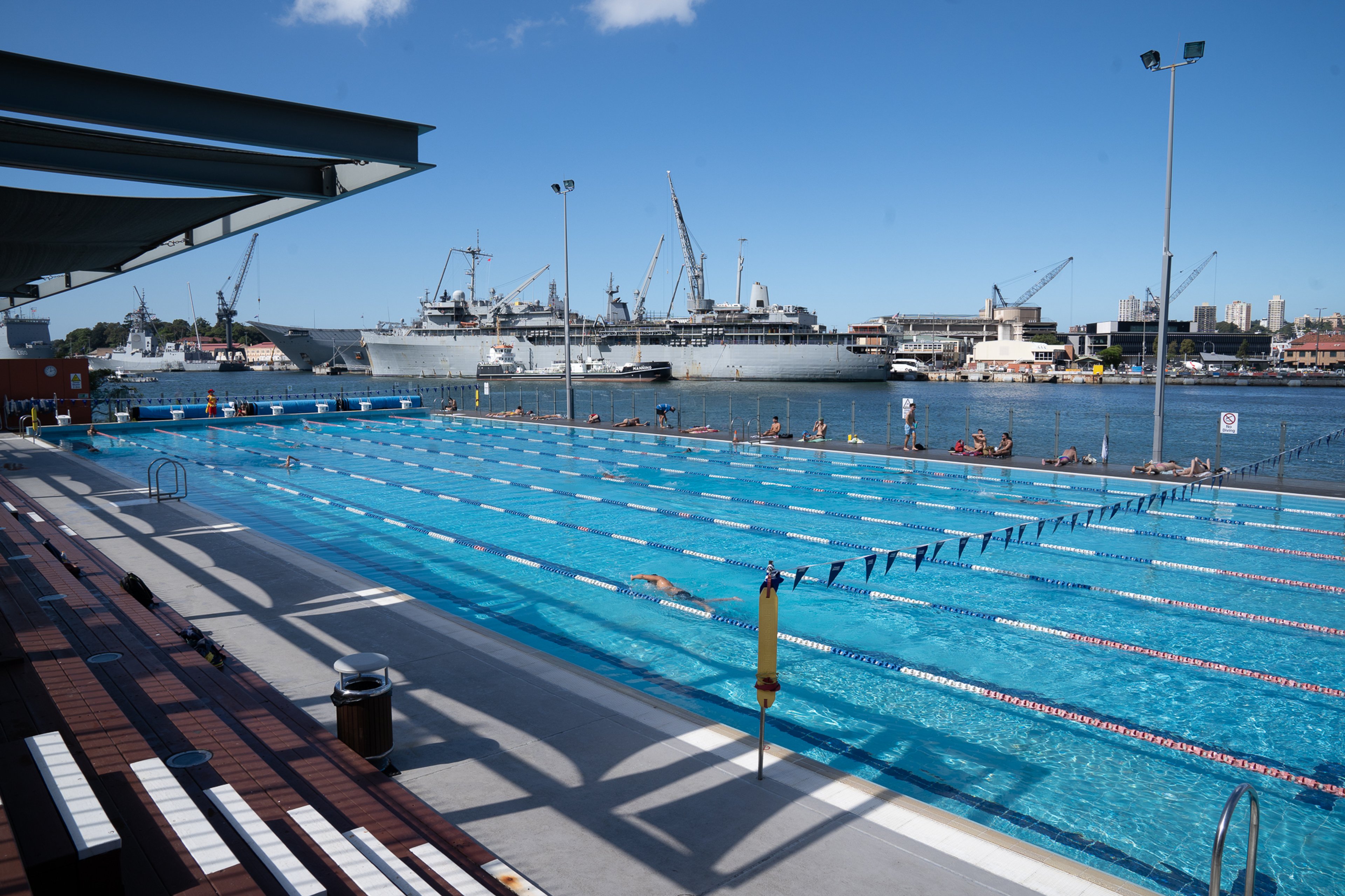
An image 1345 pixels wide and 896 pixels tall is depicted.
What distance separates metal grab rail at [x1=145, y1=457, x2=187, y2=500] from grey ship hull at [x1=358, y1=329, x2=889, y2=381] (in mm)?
57794

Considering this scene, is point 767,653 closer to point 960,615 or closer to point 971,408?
point 960,615

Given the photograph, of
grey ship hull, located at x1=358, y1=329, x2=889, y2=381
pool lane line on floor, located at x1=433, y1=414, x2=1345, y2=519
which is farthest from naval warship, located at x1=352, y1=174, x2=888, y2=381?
pool lane line on floor, located at x1=433, y1=414, x2=1345, y2=519

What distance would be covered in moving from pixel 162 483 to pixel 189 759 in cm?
1421

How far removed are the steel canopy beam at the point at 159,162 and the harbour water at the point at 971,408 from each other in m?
15.3

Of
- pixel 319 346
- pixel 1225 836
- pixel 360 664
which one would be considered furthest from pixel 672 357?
pixel 1225 836

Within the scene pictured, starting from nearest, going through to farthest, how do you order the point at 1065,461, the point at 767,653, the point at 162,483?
the point at 767,653 < the point at 162,483 < the point at 1065,461

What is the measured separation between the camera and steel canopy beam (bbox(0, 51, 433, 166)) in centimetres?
436

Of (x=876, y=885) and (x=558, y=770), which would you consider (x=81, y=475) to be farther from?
(x=876, y=885)

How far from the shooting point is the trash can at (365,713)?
13.4 feet

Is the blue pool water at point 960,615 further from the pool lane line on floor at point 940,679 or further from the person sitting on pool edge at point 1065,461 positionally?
the person sitting on pool edge at point 1065,461

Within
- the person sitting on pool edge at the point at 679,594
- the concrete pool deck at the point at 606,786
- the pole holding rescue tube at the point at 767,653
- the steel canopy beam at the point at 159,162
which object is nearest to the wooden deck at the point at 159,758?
the concrete pool deck at the point at 606,786

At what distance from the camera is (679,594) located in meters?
8.84

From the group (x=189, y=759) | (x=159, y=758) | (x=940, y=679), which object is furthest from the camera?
(x=940, y=679)

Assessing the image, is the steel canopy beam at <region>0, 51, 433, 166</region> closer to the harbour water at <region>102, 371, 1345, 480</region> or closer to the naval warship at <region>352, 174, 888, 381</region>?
the harbour water at <region>102, 371, 1345, 480</region>
